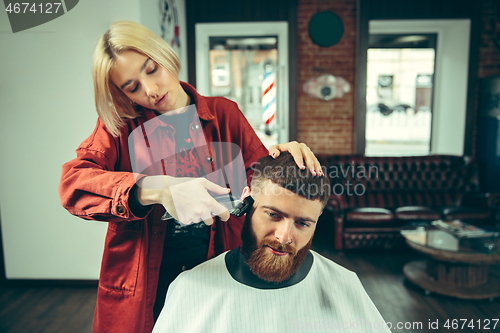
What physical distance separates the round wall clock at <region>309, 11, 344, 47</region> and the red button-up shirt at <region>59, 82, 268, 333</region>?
11.5 feet

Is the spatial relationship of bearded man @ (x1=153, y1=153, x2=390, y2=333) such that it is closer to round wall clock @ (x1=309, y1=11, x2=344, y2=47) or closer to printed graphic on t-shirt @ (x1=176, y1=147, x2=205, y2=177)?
printed graphic on t-shirt @ (x1=176, y1=147, x2=205, y2=177)

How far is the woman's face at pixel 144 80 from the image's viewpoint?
75 centimetres

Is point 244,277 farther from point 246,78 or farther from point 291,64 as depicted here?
point 291,64

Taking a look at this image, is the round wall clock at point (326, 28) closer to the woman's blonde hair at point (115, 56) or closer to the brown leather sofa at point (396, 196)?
the brown leather sofa at point (396, 196)

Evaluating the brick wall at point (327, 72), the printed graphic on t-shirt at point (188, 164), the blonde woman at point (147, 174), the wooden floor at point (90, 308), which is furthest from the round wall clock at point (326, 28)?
the printed graphic on t-shirt at point (188, 164)

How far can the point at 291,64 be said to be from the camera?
398 centimetres

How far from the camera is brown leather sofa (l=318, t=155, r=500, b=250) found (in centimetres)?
328

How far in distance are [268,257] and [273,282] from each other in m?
0.12

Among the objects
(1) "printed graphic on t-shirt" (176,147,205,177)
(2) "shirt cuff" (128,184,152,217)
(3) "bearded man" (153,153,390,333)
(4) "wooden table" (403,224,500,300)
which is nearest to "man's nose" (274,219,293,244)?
(3) "bearded man" (153,153,390,333)

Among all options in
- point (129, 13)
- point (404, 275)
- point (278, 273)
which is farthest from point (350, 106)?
point (278, 273)

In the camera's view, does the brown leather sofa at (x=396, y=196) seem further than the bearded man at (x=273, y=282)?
Result: Yes

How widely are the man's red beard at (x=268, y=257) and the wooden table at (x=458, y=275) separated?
2.06m

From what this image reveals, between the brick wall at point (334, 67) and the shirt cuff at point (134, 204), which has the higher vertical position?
the brick wall at point (334, 67)

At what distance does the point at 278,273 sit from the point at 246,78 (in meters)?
2.80
